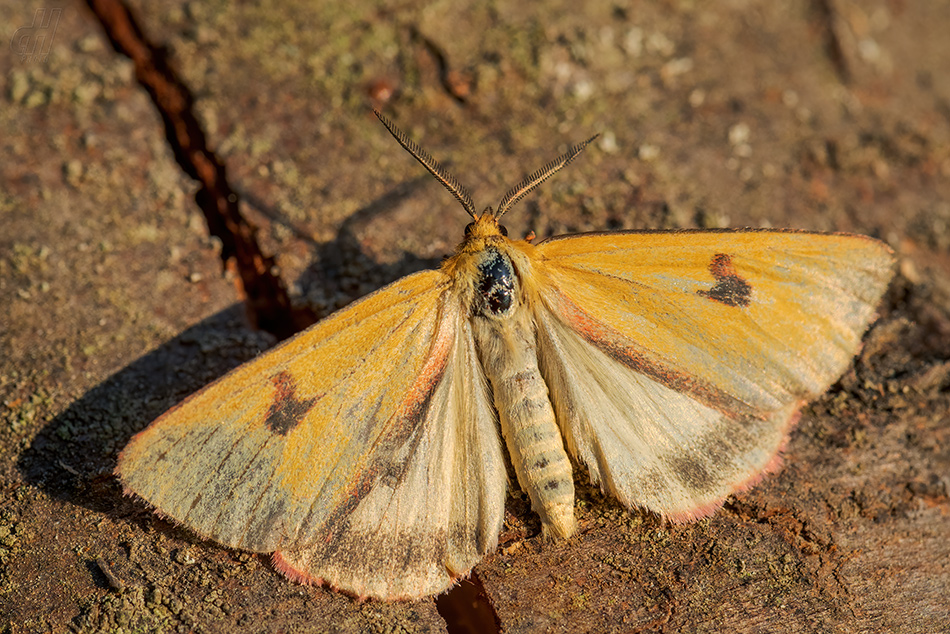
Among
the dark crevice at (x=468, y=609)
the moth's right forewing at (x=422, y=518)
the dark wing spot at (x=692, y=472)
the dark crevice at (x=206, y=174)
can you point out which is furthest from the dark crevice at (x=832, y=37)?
the dark crevice at (x=468, y=609)

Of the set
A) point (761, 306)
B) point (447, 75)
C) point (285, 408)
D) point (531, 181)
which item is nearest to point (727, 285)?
point (761, 306)

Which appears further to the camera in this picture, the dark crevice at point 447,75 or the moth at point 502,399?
the dark crevice at point 447,75

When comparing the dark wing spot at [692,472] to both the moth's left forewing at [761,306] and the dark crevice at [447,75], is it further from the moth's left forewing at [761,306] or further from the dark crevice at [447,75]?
the dark crevice at [447,75]

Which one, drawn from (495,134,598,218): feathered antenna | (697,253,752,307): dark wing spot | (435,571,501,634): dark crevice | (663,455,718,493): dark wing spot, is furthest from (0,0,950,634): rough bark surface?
(697,253,752,307): dark wing spot

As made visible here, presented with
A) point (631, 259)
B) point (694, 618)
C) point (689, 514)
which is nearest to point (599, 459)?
point (689, 514)

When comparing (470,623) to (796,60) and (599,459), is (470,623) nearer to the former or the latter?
(599,459)

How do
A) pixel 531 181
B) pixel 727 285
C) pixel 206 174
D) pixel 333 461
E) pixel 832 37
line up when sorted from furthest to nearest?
pixel 832 37 < pixel 206 174 < pixel 531 181 < pixel 727 285 < pixel 333 461

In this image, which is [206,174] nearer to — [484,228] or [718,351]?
[484,228]
